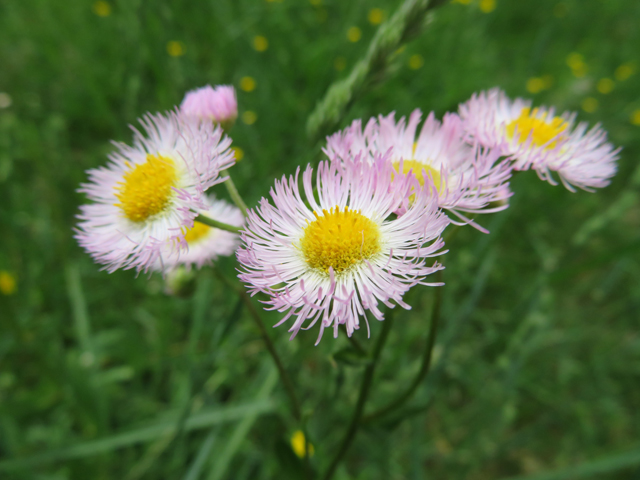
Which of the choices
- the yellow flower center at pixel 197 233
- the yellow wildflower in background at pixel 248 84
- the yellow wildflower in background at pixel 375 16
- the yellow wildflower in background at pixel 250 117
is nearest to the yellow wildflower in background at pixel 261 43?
the yellow wildflower in background at pixel 248 84

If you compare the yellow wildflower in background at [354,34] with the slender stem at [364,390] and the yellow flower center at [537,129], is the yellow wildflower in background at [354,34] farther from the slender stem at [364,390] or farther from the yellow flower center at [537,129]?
the slender stem at [364,390]

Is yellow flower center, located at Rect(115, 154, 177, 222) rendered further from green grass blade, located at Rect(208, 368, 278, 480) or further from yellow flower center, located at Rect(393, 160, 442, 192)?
green grass blade, located at Rect(208, 368, 278, 480)

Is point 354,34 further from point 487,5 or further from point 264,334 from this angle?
point 264,334

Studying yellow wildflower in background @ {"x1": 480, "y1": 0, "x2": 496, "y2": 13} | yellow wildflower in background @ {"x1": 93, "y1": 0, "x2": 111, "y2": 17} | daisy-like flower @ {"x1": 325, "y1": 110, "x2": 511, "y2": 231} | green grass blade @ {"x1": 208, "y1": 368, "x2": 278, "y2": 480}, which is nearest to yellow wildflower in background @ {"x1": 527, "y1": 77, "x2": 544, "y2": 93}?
yellow wildflower in background @ {"x1": 480, "y1": 0, "x2": 496, "y2": 13}

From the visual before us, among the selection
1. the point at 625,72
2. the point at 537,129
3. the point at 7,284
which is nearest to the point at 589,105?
the point at 625,72

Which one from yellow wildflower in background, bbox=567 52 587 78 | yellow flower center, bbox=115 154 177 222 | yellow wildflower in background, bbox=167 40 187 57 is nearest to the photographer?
yellow flower center, bbox=115 154 177 222

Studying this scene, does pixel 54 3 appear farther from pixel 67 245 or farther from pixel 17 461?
pixel 17 461
